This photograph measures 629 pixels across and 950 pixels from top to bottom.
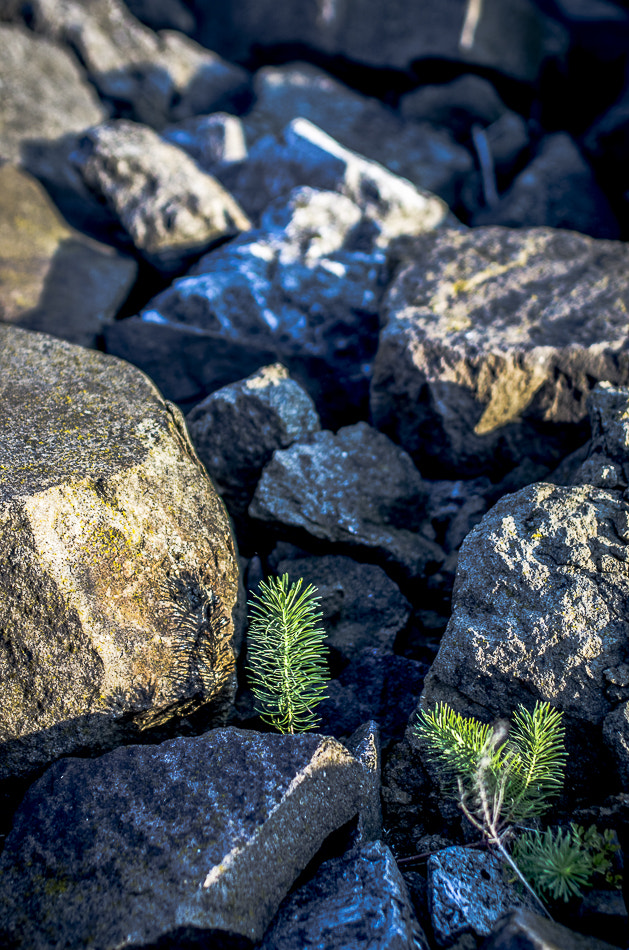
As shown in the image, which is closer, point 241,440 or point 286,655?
point 286,655

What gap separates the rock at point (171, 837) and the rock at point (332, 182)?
15.5ft

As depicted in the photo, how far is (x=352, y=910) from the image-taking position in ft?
7.02

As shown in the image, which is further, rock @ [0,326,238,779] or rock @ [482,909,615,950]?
rock @ [0,326,238,779]

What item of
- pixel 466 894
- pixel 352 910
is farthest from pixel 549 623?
pixel 352 910

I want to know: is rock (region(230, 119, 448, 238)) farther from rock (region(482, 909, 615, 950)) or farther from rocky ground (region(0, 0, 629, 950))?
rock (region(482, 909, 615, 950))

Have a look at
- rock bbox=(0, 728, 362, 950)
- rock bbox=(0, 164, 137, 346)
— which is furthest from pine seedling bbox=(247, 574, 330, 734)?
rock bbox=(0, 164, 137, 346)

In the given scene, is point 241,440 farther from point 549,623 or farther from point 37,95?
point 37,95

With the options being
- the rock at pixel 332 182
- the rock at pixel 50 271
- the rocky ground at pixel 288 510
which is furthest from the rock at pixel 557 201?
the rock at pixel 50 271

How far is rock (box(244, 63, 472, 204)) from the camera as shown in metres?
7.54

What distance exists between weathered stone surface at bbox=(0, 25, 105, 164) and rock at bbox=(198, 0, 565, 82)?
2.84m

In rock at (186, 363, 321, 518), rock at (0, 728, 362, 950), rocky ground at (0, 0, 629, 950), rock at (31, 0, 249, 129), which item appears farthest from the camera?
rock at (31, 0, 249, 129)

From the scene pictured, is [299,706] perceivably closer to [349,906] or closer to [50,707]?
[349,906]

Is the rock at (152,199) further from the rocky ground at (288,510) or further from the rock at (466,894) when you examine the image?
the rock at (466,894)

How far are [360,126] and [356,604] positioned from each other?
695cm
